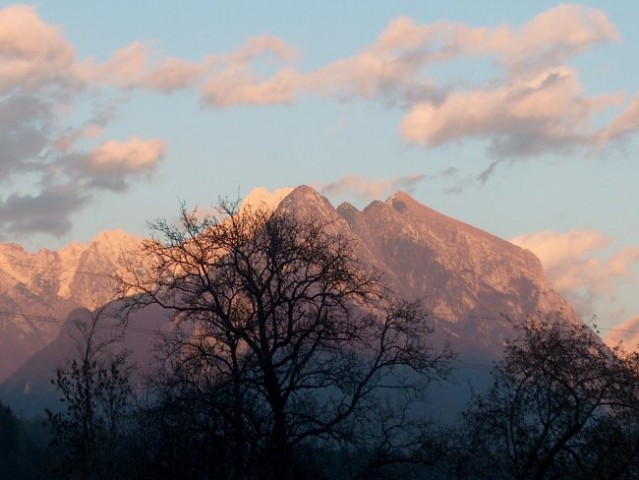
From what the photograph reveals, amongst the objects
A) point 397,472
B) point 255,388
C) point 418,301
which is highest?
point 418,301

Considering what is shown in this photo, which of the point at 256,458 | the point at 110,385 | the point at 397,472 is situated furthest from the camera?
the point at 110,385

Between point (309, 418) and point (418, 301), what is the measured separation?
285 inches

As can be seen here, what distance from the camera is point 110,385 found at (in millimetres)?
55812

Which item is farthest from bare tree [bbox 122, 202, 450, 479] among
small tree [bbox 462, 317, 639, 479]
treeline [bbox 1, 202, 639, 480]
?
small tree [bbox 462, 317, 639, 479]

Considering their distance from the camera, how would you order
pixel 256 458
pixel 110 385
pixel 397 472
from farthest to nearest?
1. pixel 110 385
2. pixel 397 472
3. pixel 256 458

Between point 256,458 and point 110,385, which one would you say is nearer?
point 256,458

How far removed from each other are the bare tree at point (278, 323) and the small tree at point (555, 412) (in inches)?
139

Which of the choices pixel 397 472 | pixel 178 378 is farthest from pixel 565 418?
pixel 178 378

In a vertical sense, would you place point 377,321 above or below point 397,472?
above

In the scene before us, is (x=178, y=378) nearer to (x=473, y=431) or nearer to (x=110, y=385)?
(x=110, y=385)

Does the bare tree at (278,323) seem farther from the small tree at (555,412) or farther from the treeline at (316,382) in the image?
the small tree at (555,412)

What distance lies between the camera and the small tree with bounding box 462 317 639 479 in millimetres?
47562

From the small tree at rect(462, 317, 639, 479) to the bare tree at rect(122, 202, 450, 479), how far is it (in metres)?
3.53

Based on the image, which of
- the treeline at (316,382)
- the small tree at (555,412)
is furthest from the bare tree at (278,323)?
the small tree at (555,412)
